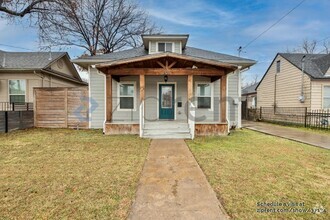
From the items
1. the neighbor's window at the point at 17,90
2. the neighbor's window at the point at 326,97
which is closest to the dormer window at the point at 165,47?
the neighbor's window at the point at 17,90

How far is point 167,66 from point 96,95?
456 cm

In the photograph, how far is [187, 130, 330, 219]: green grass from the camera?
2.89 meters

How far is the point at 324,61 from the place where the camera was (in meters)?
14.0

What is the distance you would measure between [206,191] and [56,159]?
3.88 m

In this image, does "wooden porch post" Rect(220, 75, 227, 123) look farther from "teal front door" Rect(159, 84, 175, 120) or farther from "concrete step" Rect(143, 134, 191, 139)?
"teal front door" Rect(159, 84, 175, 120)

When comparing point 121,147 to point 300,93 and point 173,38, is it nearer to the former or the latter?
point 173,38

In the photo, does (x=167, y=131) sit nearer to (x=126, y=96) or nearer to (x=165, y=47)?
(x=126, y=96)

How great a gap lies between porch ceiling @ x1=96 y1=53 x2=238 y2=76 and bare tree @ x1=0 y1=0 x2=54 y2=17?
7.50 metres

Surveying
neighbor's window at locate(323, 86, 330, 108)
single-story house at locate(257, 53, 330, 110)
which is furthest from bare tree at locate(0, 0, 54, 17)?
neighbor's window at locate(323, 86, 330, 108)

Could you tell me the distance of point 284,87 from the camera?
1565 cm

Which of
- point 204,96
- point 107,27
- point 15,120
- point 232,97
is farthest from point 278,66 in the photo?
point 15,120

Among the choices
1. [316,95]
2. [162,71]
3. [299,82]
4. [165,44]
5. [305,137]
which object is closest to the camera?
[162,71]

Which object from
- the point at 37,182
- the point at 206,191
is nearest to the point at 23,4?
the point at 37,182

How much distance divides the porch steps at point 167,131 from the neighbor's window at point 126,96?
6.92 feet
